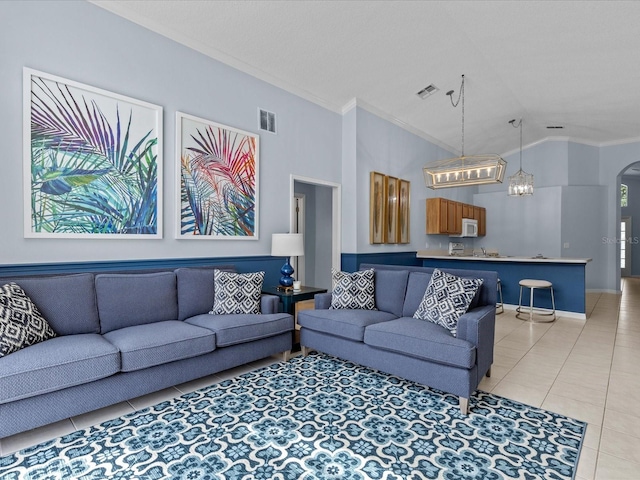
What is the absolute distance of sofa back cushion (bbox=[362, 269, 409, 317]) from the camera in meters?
3.53

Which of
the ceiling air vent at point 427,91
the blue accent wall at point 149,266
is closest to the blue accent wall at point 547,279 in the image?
the ceiling air vent at point 427,91

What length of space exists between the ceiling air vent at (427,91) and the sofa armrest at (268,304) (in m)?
3.79

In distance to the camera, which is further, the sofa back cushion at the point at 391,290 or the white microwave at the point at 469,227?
the white microwave at the point at 469,227

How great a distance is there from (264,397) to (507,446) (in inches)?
64.0

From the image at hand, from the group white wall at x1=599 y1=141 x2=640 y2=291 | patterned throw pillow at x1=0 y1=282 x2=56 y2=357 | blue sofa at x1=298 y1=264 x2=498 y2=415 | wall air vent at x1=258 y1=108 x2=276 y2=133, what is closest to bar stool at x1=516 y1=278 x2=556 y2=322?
blue sofa at x1=298 y1=264 x2=498 y2=415

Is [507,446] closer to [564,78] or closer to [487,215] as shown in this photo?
[564,78]

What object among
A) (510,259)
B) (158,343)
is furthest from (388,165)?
(158,343)

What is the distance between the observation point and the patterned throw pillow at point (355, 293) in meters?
3.60

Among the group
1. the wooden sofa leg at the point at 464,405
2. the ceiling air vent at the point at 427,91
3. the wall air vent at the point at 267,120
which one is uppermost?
Result: the ceiling air vent at the point at 427,91

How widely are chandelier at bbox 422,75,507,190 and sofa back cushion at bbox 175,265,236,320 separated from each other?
2.86 metres

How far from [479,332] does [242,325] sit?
1.88m

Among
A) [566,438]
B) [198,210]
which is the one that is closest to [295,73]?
[198,210]

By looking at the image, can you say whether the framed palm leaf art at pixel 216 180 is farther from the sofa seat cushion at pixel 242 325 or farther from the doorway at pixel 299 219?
the doorway at pixel 299 219

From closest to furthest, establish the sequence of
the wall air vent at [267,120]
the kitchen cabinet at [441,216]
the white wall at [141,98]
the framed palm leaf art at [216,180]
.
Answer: the white wall at [141,98]
the framed palm leaf art at [216,180]
the wall air vent at [267,120]
the kitchen cabinet at [441,216]
